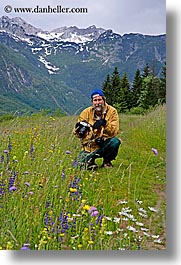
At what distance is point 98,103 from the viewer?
2.26 metres

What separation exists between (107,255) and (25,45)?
0.90 metres

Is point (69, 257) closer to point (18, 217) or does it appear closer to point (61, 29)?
point (18, 217)

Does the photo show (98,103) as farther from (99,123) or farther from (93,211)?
(93,211)

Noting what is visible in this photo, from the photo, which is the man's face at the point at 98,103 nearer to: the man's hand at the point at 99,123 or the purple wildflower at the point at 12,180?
the man's hand at the point at 99,123

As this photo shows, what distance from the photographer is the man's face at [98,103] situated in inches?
88.7

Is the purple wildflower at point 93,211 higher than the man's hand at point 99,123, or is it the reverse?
the man's hand at point 99,123

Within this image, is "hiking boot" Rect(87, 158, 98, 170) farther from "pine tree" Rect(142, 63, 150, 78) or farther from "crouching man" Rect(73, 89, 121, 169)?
"pine tree" Rect(142, 63, 150, 78)

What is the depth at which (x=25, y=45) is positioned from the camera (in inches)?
91.1

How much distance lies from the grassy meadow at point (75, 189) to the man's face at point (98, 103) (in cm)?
10

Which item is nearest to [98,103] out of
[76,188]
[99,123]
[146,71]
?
[99,123]

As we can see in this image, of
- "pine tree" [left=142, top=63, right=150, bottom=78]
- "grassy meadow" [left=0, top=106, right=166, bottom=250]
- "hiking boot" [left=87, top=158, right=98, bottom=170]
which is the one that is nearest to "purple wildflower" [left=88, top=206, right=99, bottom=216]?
"grassy meadow" [left=0, top=106, right=166, bottom=250]

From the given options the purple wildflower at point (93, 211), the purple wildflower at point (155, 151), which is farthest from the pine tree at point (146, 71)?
the purple wildflower at point (93, 211)

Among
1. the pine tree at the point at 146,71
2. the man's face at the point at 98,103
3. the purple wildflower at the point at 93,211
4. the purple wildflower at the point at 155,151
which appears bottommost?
the purple wildflower at the point at 93,211

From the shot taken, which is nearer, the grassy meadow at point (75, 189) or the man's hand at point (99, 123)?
the grassy meadow at point (75, 189)
